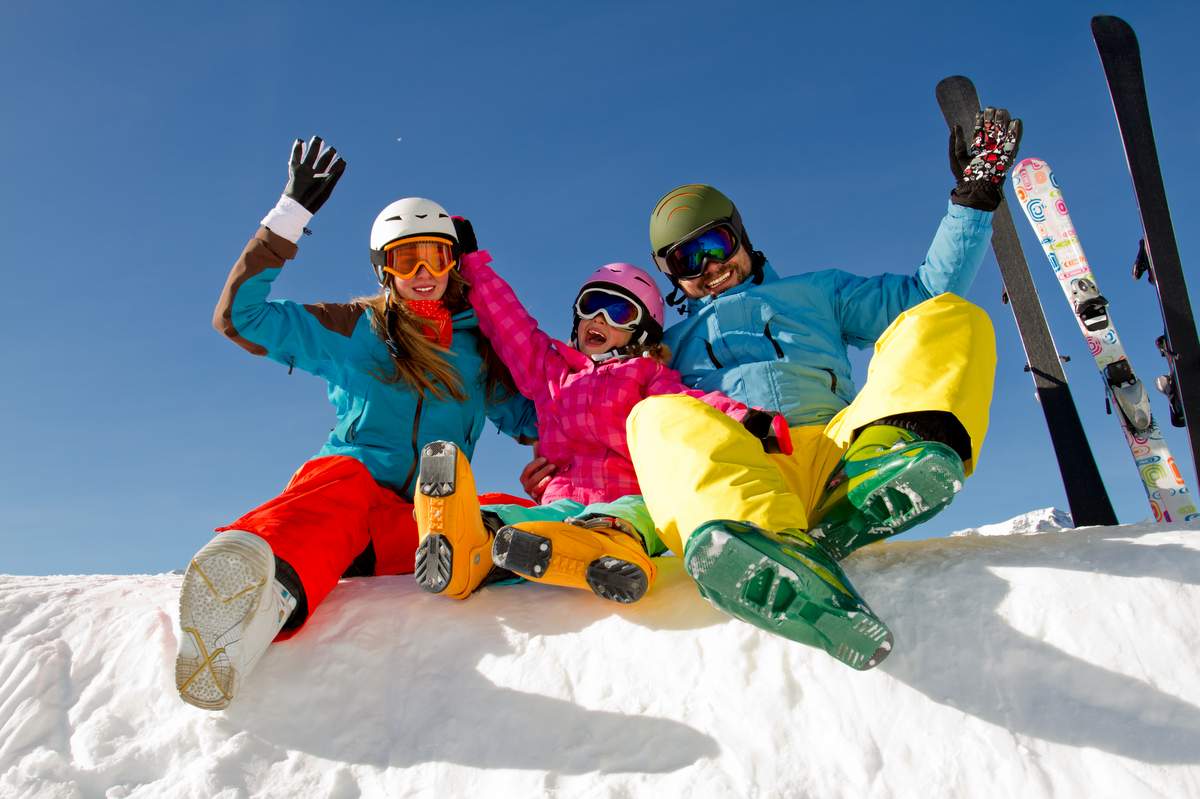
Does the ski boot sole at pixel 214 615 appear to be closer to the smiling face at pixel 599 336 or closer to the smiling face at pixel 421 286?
the smiling face at pixel 421 286

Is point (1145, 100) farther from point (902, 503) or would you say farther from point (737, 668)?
point (737, 668)

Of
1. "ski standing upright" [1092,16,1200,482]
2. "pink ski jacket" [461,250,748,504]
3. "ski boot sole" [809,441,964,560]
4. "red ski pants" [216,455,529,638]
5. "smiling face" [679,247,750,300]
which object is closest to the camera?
"ski boot sole" [809,441,964,560]

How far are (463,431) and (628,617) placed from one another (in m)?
1.47

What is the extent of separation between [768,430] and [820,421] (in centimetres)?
75

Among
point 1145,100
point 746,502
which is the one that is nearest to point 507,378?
point 746,502

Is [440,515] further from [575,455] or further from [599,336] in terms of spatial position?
[599,336]

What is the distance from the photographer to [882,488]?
2.08 m

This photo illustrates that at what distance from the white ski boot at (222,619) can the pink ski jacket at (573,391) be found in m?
1.23

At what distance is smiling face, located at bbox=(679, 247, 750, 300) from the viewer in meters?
3.81

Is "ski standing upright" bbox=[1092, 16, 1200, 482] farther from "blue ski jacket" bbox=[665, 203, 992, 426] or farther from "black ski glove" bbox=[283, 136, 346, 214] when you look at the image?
"black ski glove" bbox=[283, 136, 346, 214]

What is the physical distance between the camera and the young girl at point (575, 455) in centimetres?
230

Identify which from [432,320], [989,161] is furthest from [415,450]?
[989,161]

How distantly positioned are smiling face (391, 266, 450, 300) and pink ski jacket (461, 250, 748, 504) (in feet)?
0.53

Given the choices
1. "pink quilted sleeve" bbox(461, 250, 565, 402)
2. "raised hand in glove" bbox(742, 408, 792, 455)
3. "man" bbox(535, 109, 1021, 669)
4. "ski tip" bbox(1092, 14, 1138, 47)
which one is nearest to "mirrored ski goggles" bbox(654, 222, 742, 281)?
"man" bbox(535, 109, 1021, 669)
